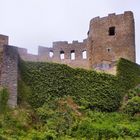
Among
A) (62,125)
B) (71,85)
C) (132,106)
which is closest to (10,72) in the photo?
(62,125)

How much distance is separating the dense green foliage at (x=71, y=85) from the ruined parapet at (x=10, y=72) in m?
1.24

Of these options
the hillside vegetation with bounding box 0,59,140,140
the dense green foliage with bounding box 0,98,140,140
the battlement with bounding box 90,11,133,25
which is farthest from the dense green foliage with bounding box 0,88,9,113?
the battlement with bounding box 90,11,133,25

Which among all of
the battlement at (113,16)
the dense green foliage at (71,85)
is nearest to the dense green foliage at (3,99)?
the dense green foliage at (71,85)

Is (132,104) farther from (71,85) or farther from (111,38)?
(111,38)

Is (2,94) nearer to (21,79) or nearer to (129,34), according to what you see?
(21,79)

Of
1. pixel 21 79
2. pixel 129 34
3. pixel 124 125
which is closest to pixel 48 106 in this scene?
pixel 21 79

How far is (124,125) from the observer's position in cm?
2875

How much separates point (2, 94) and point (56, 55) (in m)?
20.4

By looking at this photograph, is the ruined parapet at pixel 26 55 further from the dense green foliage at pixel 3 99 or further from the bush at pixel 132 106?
the dense green foliage at pixel 3 99

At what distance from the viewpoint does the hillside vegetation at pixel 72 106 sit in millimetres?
27031

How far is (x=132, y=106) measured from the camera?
105 ft

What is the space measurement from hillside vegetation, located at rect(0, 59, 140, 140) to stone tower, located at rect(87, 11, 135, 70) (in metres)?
7.37

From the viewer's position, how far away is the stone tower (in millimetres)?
43469

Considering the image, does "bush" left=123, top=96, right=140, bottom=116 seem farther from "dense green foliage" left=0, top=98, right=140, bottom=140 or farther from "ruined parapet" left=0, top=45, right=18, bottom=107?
"ruined parapet" left=0, top=45, right=18, bottom=107
